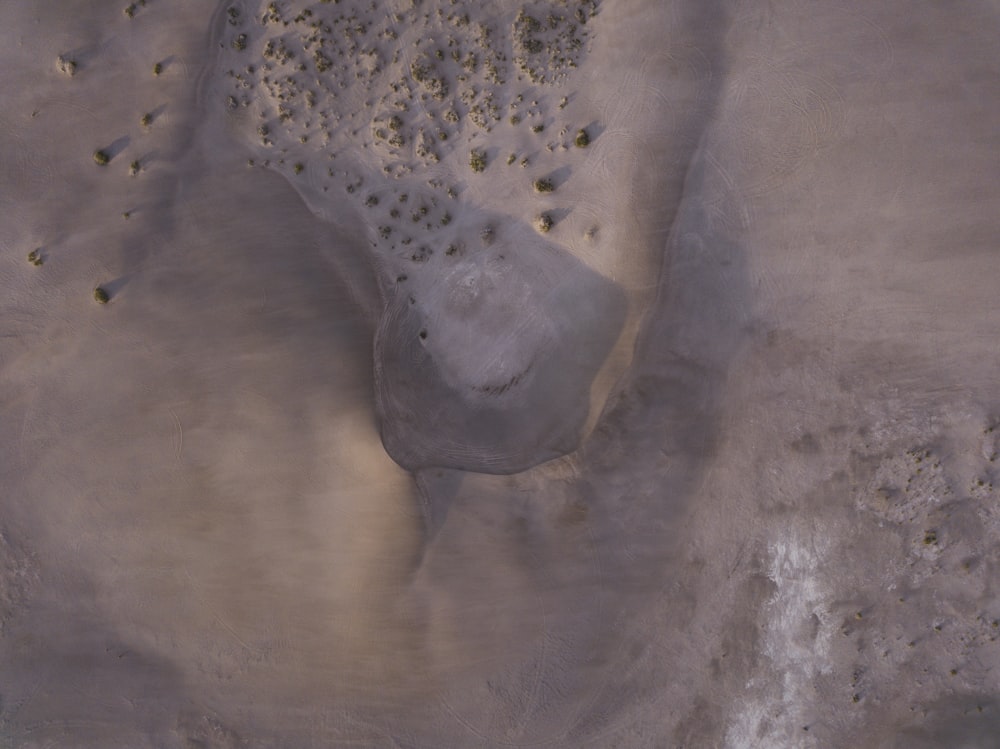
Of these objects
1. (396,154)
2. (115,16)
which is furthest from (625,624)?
(115,16)

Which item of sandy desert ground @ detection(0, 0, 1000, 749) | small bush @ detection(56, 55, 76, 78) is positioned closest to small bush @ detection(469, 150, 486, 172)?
sandy desert ground @ detection(0, 0, 1000, 749)

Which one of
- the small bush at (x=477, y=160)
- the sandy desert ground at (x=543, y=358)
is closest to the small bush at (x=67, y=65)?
the sandy desert ground at (x=543, y=358)

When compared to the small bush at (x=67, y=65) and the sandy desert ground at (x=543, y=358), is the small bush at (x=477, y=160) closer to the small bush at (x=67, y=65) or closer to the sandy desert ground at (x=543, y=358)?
the sandy desert ground at (x=543, y=358)

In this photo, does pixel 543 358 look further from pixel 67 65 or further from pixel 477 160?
pixel 67 65

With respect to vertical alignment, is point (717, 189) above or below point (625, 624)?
above

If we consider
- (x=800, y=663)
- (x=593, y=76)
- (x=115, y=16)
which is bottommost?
(x=800, y=663)

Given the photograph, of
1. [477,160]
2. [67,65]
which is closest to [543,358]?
[477,160]

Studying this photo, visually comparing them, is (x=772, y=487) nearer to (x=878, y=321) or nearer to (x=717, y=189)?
(x=878, y=321)
